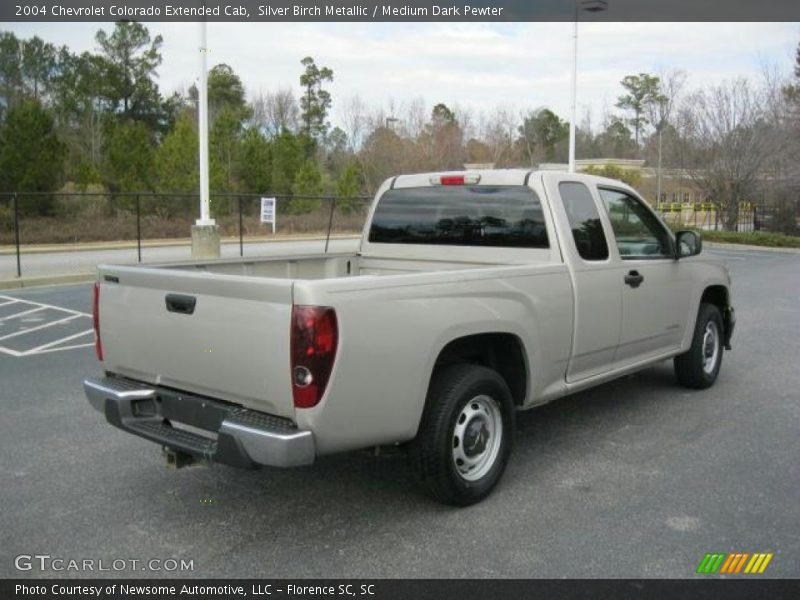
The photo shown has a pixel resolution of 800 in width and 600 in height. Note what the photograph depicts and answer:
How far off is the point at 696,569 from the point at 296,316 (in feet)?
7.32

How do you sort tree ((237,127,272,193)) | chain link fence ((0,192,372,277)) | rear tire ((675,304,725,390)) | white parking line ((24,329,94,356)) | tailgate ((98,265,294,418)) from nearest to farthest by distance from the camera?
tailgate ((98,265,294,418)), rear tire ((675,304,725,390)), white parking line ((24,329,94,356)), chain link fence ((0,192,372,277)), tree ((237,127,272,193))

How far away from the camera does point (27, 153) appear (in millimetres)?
31875

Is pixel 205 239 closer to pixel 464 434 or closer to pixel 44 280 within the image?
pixel 44 280

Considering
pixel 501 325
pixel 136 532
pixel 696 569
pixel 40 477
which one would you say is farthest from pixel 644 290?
pixel 40 477

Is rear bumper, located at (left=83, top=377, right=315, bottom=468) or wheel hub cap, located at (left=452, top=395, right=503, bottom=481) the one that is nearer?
rear bumper, located at (left=83, top=377, right=315, bottom=468)

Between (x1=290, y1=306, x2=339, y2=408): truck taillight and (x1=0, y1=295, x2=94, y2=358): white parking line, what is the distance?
616 cm

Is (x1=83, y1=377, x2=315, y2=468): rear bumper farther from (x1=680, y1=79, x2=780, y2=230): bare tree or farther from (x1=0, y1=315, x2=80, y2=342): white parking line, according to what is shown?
(x1=680, y1=79, x2=780, y2=230): bare tree

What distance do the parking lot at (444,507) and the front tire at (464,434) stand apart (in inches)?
6.7

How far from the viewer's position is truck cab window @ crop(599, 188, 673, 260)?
5.66 m

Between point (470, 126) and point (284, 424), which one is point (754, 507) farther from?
point (470, 126)

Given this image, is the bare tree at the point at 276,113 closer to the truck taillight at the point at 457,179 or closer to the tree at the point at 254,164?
the tree at the point at 254,164

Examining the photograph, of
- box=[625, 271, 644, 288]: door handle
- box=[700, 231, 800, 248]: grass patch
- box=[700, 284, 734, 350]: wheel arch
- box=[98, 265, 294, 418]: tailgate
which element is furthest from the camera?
box=[700, 231, 800, 248]: grass patch

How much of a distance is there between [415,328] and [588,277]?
1760mm

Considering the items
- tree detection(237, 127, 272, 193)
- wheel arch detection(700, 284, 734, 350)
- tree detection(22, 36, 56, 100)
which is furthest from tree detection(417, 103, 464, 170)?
wheel arch detection(700, 284, 734, 350)
